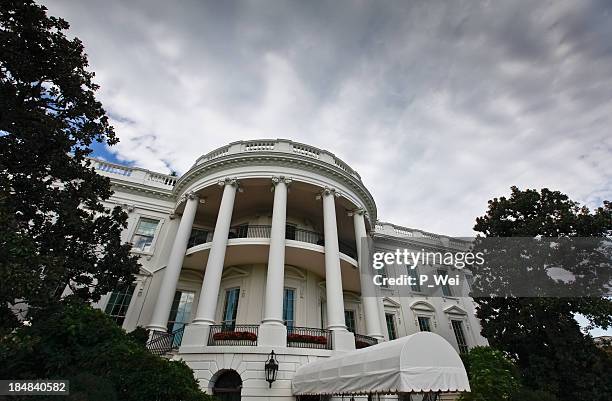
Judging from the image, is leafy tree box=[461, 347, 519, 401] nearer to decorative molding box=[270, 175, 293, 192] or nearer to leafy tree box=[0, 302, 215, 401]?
leafy tree box=[0, 302, 215, 401]

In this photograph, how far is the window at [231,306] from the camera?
526 inches

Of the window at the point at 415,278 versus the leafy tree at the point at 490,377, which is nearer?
the leafy tree at the point at 490,377

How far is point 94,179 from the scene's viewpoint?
347 inches

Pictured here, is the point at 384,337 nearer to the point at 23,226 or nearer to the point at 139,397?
the point at 139,397

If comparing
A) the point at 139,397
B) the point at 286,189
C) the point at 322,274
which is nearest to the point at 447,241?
the point at 322,274

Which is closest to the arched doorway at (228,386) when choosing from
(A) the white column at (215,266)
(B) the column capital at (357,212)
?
(A) the white column at (215,266)

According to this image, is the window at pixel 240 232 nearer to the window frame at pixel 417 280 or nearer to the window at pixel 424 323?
the window frame at pixel 417 280

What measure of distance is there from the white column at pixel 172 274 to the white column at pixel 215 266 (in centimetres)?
144

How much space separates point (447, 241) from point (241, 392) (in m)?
19.1

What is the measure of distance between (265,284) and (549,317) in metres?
12.0

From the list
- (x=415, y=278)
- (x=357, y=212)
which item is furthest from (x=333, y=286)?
(x=415, y=278)

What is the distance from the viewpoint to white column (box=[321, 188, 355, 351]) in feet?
34.4

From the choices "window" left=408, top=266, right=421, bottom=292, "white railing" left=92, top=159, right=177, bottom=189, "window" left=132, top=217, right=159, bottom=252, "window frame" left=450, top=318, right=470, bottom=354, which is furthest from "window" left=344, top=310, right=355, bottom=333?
"white railing" left=92, top=159, right=177, bottom=189

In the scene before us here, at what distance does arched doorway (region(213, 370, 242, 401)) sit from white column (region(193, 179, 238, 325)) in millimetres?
1774
